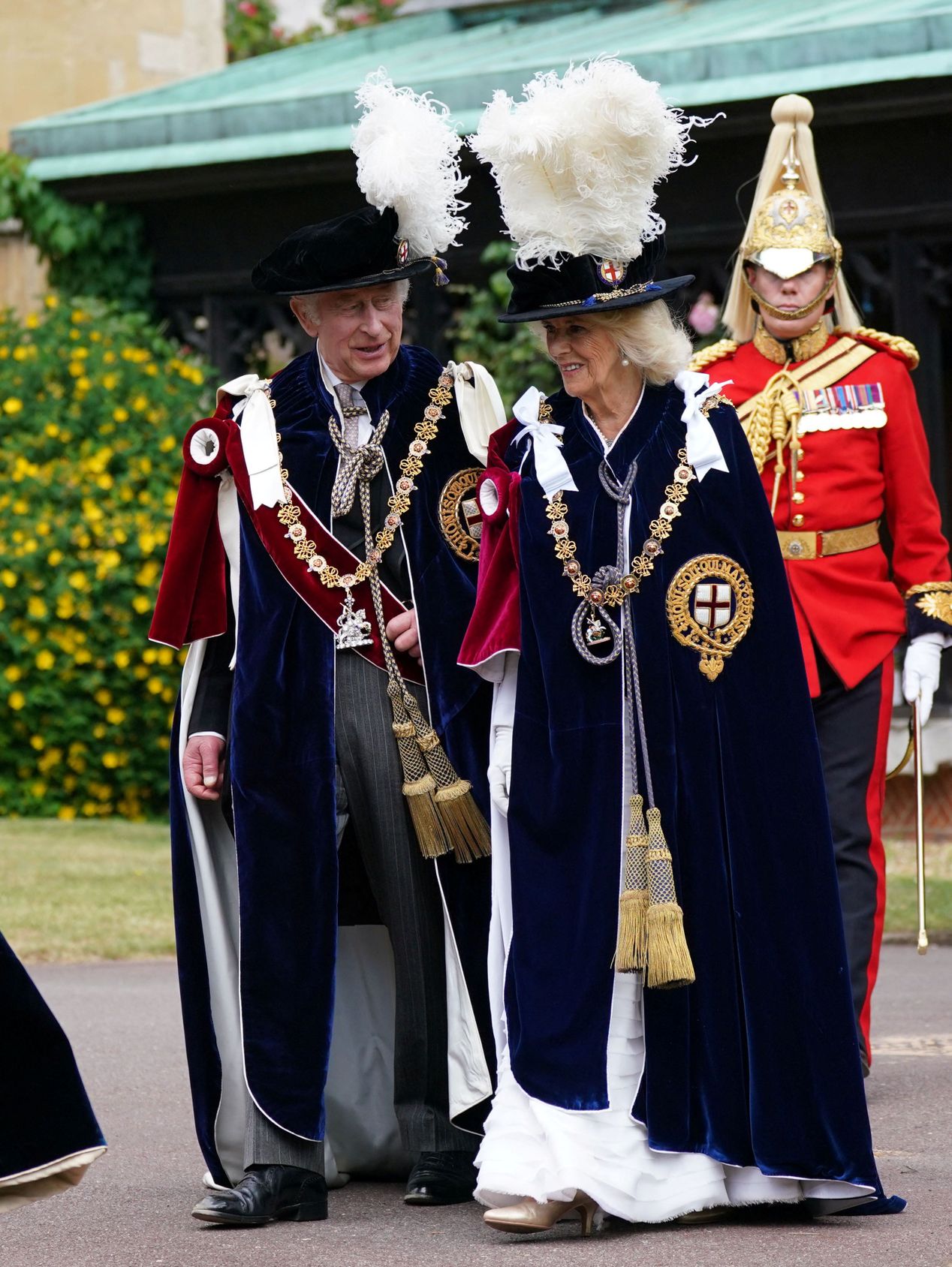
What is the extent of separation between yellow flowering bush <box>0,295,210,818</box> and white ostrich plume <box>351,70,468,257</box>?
20.5ft

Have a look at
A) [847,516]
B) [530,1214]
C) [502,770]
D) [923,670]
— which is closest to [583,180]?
[502,770]

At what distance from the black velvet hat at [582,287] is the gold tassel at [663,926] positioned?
1010 mm

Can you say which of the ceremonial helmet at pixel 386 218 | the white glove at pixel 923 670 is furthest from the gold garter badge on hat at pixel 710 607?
the white glove at pixel 923 670

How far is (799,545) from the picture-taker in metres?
6.19

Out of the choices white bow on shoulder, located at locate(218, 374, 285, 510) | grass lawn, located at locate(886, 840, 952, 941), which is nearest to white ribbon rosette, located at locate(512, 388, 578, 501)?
white bow on shoulder, located at locate(218, 374, 285, 510)

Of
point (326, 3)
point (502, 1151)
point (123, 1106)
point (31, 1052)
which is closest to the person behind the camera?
point (31, 1052)

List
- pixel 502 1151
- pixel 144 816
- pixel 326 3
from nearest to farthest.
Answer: pixel 502 1151 → pixel 144 816 → pixel 326 3

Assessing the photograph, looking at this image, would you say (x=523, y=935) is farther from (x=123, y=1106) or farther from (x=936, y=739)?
(x=936, y=739)

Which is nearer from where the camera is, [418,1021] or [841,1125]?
[841,1125]

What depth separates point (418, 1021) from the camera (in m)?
5.05

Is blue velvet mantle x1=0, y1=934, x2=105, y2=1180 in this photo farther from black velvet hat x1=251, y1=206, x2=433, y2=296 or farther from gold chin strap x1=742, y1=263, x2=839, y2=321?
gold chin strap x1=742, y1=263, x2=839, y2=321

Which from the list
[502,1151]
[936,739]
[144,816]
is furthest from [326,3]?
[502,1151]

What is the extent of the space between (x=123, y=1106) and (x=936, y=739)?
505 cm

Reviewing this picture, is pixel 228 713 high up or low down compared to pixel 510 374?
down
